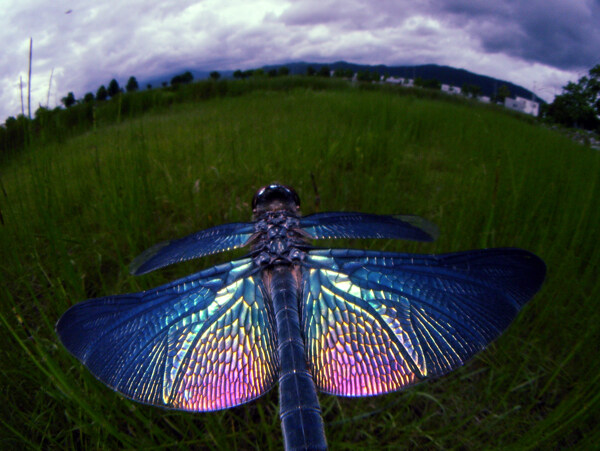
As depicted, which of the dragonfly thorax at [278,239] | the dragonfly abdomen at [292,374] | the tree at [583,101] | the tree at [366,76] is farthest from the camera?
the tree at [366,76]

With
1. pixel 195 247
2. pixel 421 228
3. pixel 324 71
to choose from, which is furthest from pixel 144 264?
pixel 324 71

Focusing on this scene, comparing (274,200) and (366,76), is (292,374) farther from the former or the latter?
(366,76)

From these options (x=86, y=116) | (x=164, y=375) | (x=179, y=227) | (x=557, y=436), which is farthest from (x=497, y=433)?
(x=86, y=116)

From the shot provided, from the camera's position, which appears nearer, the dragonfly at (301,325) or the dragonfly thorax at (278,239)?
the dragonfly at (301,325)

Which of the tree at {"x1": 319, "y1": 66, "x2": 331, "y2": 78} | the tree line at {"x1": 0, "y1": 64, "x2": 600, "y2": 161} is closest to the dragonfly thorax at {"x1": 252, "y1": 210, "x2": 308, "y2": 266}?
the tree line at {"x1": 0, "y1": 64, "x2": 600, "y2": 161}

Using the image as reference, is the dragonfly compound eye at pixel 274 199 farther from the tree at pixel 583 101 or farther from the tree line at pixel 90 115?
the tree at pixel 583 101

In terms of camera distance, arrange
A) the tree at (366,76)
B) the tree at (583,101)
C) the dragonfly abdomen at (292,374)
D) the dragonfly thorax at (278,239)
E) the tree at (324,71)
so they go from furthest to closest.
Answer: the tree at (324,71)
the tree at (366,76)
the tree at (583,101)
the dragonfly thorax at (278,239)
the dragonfly abdomen at (292,374)

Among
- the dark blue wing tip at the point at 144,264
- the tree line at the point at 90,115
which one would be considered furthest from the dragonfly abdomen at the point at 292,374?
the tree line at the point at 90,115
